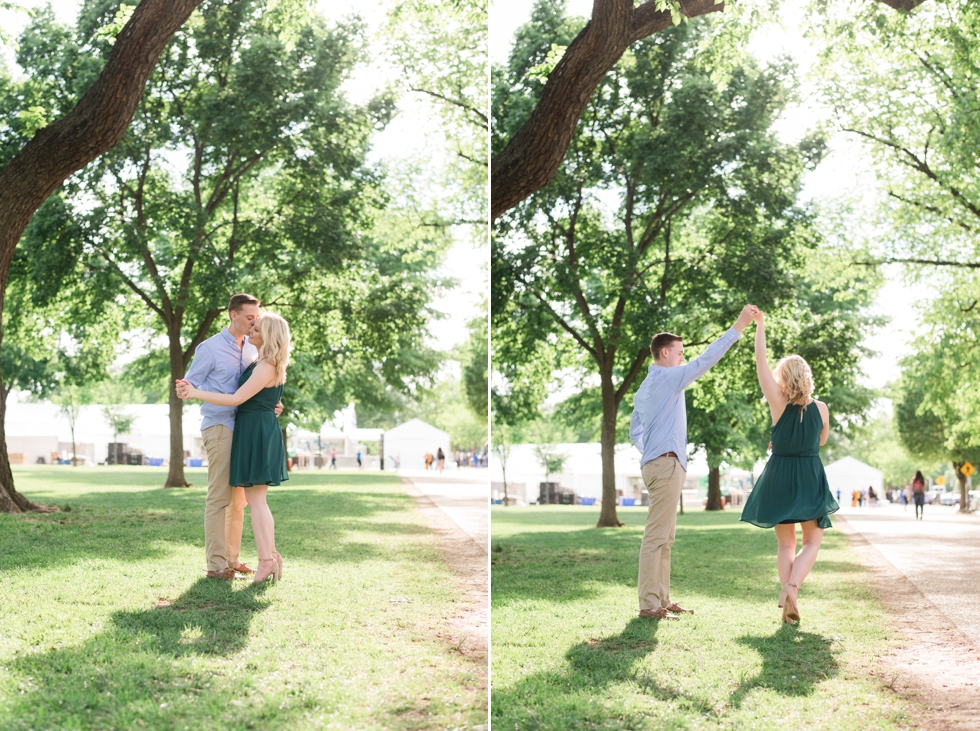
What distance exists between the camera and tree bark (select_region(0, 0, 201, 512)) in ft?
22.7

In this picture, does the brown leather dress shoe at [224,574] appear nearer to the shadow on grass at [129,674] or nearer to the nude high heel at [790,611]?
the shadow on grass at [129,674]

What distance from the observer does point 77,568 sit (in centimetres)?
470

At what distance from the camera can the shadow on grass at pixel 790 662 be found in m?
3.49

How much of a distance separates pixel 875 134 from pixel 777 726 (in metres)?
6.76

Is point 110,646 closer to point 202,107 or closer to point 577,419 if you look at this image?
point 577,419

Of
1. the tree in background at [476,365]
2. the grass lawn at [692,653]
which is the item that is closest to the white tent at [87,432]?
the tree in background at [476,365]

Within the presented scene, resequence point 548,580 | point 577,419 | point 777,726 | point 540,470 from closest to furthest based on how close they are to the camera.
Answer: point 777,726, point 540,470, point 577,419, point 548,580

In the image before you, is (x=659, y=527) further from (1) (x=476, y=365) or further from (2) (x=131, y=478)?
(2) (x=131, y=478)

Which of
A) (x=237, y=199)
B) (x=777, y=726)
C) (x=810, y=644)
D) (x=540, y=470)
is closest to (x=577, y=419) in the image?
(x=540, y=470)

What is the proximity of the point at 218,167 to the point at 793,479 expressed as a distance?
5.78m

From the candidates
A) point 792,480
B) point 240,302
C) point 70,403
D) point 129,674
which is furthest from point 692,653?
point 70,403

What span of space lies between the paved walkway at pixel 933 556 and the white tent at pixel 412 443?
287cm

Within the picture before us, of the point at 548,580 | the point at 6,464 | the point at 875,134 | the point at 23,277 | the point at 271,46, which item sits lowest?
the point at 548,580

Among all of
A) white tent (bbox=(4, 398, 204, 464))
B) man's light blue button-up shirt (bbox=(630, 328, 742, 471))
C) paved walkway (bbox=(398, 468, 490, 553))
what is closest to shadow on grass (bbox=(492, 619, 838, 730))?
paved walkway (bbox=(398, 468, 490, 553))
